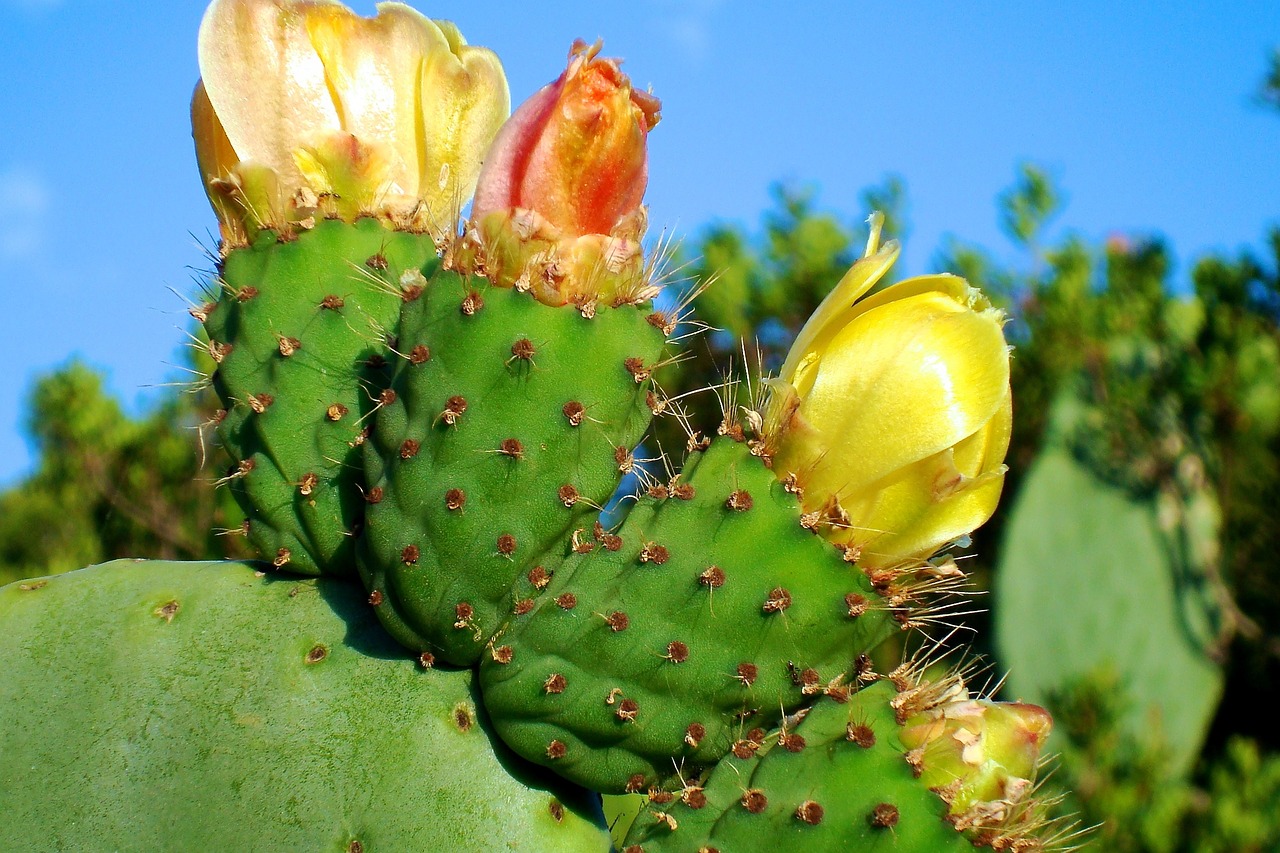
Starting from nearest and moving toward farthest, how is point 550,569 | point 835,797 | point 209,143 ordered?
point 835,797
point 550,569
point 209,143

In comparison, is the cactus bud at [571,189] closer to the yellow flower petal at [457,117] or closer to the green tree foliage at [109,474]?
the yellow flower petal at [457,117]

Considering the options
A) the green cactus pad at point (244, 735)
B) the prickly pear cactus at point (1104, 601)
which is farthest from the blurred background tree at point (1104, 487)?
the green cactus pad at point (244, 735)

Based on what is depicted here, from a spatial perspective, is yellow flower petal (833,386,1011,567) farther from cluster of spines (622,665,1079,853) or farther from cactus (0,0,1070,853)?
cluster of spines (622,665,1079,853)

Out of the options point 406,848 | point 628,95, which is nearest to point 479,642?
point 406,848

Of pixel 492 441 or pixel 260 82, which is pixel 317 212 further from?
pixel 492 441

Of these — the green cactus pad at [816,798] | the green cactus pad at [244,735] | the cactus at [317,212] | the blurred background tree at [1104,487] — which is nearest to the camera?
the green cactus pad at [816,798]

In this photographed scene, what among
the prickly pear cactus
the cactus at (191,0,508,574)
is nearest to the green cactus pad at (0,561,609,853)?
the cactus at (191,0,508,574)

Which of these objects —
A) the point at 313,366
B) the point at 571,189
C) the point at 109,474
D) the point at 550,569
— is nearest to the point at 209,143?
the point at 313,366

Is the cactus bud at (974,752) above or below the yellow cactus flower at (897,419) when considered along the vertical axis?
below
